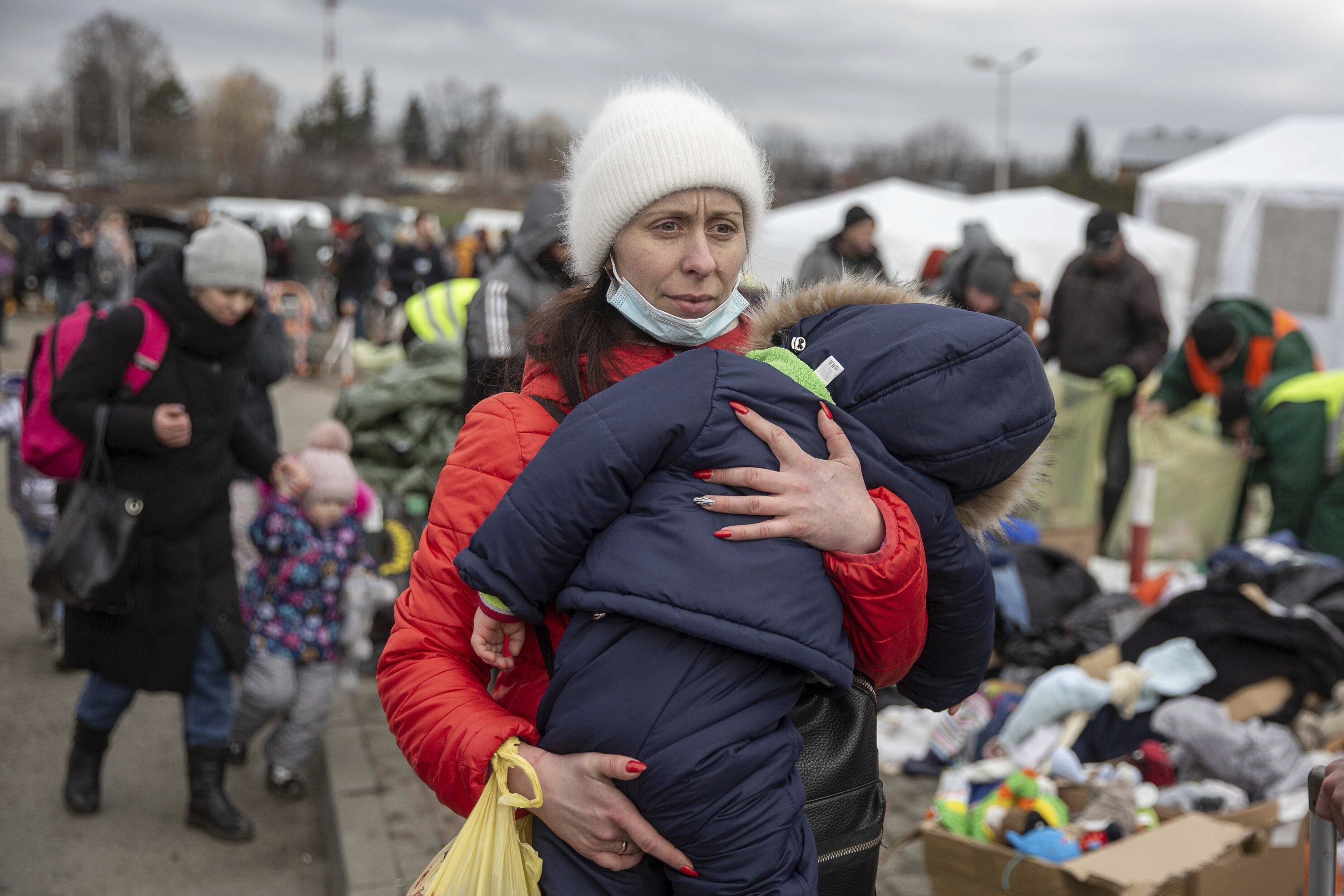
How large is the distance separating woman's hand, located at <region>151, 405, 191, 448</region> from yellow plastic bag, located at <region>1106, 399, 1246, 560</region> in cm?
560

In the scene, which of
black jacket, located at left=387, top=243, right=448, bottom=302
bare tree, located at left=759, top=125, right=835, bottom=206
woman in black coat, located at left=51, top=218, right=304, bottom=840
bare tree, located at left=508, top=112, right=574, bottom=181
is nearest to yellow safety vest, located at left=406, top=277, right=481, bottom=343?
woman in black coat, located at left=51, top=218, right=304, bottom=840

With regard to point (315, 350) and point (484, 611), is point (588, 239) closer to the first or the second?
point (484, 611)

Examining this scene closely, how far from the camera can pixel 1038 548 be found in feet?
18.5

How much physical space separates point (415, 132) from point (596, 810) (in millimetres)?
87967

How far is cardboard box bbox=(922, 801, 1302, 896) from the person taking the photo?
3.04 m

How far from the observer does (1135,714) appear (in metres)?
4.23

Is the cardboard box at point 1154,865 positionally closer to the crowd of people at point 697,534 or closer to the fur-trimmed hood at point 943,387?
the crowd of people at point 697,534

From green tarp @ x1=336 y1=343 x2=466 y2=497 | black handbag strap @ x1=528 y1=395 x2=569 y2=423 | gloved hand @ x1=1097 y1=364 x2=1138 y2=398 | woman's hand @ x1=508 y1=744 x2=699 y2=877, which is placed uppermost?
black handbag strap @ x1=528 y1=395 x2=569 y2=423

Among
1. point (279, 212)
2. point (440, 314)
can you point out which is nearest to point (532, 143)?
point (279, 212)

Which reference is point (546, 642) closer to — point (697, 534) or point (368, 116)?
point (697, 534)

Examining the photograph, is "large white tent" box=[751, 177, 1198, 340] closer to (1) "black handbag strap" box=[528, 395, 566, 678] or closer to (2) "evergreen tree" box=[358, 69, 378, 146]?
(1) "black handbag strap" box=[528, 395, 566, 678]

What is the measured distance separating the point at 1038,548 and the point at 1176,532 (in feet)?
6.71

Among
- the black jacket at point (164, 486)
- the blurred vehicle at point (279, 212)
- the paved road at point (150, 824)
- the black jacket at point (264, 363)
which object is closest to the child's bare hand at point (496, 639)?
the paved road at point (150, 824)

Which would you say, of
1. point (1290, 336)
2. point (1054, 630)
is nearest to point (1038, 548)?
point (1054, 630)
